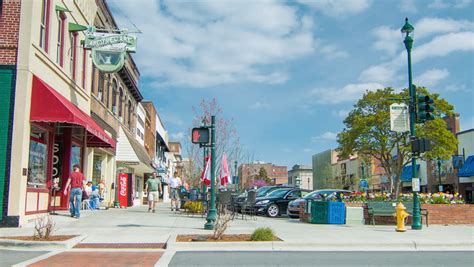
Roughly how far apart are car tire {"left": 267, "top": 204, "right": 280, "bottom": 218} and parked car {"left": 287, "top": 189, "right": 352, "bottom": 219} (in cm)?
83

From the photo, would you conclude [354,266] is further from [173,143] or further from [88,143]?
[173,143]

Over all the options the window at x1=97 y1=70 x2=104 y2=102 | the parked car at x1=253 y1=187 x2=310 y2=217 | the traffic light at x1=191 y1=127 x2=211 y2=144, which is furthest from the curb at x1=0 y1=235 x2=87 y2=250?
the window at x1=97 y1=70 x2=104 y2=102

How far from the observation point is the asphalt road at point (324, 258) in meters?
8.96

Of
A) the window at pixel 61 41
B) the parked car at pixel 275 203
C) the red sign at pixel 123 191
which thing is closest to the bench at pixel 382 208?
the parked car at pixel 275 203

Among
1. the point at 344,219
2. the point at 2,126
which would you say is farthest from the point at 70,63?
the point at 344,219

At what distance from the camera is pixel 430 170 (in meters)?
50.7

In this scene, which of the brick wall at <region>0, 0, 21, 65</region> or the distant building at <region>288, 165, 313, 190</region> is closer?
the brick wall at <region>0, 0, 21, 65</region>

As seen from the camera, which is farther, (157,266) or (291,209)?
(291,209)

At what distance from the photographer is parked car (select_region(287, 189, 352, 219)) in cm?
1920

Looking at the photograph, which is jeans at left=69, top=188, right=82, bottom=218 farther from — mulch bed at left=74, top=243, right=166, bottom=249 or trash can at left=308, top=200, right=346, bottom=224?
trash can at left=308, top=200, right=346, bottom=224

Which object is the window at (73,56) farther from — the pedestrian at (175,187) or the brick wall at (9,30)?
the pedestrian at (175,187)

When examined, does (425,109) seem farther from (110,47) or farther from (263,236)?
(110,47)

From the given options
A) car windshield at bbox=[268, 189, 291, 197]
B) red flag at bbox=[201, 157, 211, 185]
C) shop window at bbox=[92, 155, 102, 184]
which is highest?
shop window at bbox=[92, 155, 102, 184]

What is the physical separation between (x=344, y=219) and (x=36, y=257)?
10954mm
